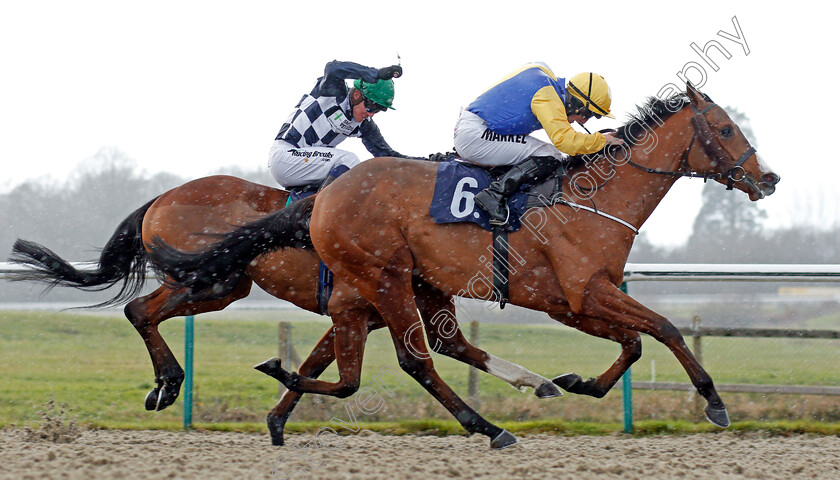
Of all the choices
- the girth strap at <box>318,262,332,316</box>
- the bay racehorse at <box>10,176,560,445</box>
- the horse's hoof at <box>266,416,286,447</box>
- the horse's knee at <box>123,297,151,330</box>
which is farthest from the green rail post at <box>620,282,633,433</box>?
the horse's knee at <box>123,297,151,330</box>

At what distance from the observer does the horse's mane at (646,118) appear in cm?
414

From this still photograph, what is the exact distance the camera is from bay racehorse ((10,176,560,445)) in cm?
454

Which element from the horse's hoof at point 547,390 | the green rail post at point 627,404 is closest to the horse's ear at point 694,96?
the horse's hoof at point 547,390

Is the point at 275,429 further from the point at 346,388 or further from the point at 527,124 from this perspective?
the point at 527,124

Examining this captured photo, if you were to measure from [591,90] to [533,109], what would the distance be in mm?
367

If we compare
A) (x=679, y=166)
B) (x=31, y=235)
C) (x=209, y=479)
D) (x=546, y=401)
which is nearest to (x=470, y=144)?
(x=679, y=166)

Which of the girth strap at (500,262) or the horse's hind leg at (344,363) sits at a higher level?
the girth strap at (500,262)

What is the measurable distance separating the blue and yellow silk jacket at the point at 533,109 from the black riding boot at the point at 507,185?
0.14 m

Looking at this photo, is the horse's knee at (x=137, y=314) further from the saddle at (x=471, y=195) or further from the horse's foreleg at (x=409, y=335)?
the saddle at (x=471, y=195)

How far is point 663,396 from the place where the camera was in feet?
18.5

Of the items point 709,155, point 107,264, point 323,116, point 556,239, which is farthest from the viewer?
point 107,264

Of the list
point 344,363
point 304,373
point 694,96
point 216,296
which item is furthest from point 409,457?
point 694,96

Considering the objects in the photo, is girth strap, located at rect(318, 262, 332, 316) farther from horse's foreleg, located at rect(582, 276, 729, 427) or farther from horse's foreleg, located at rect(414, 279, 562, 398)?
horse's foreleg, located at rect(582, 276, 729, 427)

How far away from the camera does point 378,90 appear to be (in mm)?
4734
